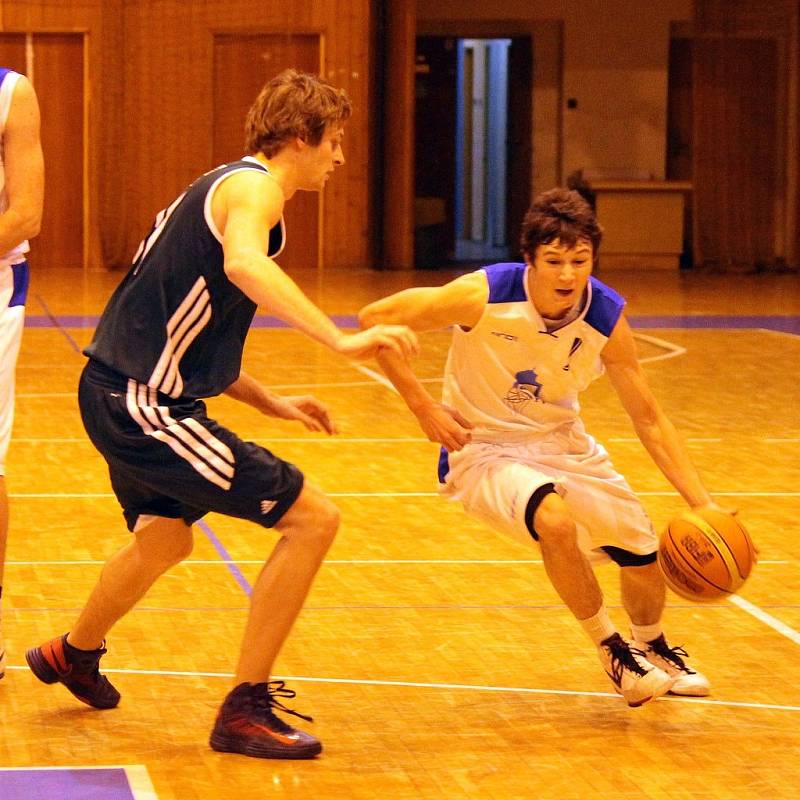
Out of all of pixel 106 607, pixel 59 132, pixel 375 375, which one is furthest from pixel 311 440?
pixel 59 132

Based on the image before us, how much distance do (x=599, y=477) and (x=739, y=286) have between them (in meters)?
13.7

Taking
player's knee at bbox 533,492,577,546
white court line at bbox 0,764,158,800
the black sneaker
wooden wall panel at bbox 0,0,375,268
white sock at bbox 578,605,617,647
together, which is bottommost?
white court line at bbox 0,764,158,800

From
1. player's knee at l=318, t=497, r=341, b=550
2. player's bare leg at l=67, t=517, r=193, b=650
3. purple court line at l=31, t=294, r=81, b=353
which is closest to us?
player's knee at l=318, t=497, r=341, b=550

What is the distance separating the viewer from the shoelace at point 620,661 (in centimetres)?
380

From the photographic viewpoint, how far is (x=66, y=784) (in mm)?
3260

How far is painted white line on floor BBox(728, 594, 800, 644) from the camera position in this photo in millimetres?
4543

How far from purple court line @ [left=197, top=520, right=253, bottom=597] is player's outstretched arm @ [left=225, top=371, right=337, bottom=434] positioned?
3.89ft

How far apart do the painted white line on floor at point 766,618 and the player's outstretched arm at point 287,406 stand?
1.39 metres

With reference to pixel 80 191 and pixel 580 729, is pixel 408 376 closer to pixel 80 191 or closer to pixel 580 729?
pixel 580 729

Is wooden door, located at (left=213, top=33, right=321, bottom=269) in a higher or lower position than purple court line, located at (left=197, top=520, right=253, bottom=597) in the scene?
higher

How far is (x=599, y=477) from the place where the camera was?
4.01m

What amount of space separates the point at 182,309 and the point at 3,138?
94 centimetres

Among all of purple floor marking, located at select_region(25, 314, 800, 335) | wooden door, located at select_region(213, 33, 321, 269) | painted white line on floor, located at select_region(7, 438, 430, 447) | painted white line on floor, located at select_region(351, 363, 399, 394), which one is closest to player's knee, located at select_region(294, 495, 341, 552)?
painted white line on floor, located at select_region(7, 438, 430, 447)

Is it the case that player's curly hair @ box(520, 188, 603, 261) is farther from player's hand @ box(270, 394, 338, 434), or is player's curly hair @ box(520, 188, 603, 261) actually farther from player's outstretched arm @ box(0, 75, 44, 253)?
player's outstretched arm @ box(0, 75, 44, 253)
